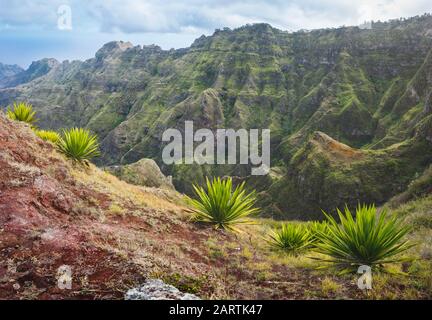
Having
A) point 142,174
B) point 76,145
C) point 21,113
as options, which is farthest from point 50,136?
point 142,174

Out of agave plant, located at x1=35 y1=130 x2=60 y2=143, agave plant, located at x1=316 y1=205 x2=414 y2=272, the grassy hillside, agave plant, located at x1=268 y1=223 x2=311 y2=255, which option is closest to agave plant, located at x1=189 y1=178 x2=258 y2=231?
the grassy hillside

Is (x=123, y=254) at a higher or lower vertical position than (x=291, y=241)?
higher

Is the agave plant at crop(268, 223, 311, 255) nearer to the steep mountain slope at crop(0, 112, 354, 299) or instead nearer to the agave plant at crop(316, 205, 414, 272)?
the steep mountain slope at crop(0, 112, 354, 299)

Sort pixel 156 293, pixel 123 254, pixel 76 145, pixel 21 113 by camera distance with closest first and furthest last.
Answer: pixel 156 293, pixel 123 254, pixel 76 145, pixel 21 113

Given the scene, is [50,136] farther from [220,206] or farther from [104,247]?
[104,247]

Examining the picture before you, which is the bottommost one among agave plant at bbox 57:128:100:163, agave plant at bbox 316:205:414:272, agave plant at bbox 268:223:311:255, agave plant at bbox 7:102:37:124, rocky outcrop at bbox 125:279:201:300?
agave plant at bbox 268:223:311:255

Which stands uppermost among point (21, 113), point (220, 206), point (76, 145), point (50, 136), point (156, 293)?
point (21, 113)

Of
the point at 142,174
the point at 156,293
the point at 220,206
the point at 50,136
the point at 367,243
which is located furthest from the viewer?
the point at 142,174

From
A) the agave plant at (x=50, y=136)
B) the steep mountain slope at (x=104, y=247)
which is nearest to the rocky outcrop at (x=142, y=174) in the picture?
the agave plant at (x=50, y=136)

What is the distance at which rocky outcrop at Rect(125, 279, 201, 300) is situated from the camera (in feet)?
19.0

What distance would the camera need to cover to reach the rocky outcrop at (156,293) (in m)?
5.78

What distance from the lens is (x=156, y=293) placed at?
19.4 ft

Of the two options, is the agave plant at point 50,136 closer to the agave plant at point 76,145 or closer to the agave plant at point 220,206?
the agave plant at point 76,145

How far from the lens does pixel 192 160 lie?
163750 millimetres
